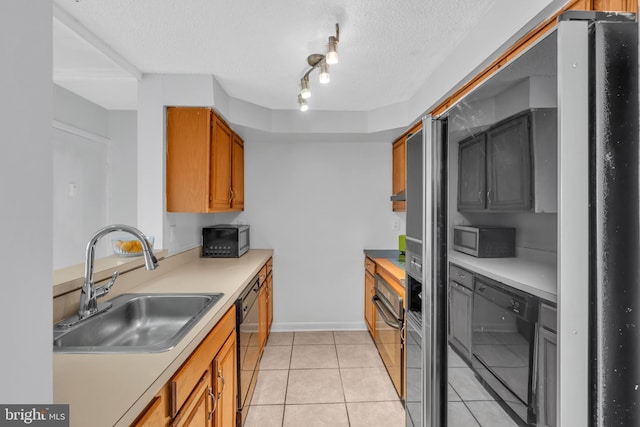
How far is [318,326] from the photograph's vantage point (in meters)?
3.80

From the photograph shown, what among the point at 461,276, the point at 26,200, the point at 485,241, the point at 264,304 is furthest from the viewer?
the point at 264,304

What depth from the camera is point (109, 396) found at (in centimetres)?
85

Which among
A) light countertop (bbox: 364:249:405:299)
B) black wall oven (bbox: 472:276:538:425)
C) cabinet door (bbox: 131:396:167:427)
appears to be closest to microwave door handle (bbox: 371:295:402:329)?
light countertop (bbox: 364:249:405:299)

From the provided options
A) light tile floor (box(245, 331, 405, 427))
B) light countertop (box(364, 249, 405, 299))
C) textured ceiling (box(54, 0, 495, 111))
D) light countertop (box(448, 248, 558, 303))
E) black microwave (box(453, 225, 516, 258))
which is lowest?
light tile floor (box(245, 331, 405, 427))

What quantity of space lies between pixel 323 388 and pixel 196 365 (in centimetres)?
159

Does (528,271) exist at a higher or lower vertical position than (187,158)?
lower

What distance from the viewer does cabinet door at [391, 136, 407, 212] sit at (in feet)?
11.1

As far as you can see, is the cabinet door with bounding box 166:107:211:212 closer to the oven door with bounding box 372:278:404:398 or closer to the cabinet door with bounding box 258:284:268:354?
the cabinet door with bounding box 258:284:268:354

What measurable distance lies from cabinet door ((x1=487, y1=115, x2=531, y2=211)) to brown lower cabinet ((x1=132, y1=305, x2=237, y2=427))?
1.02 metres

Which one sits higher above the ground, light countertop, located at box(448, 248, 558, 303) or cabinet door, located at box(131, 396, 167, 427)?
light countertop, located at box(448, 248, 558, 303)

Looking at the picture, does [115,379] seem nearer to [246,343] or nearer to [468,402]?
[468,402]

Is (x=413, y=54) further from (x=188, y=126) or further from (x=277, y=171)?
(x=277, y=171)

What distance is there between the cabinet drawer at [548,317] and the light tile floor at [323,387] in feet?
6.34

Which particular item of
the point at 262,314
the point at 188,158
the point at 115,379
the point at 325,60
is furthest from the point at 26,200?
the point at 262,314
